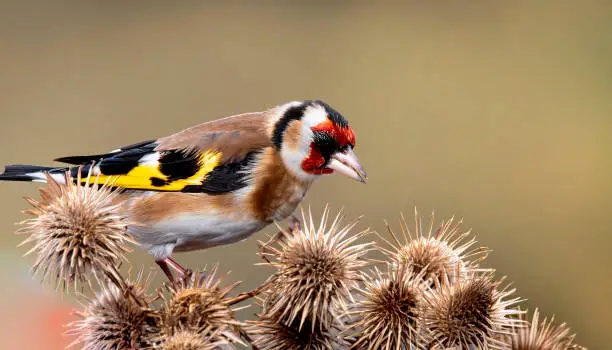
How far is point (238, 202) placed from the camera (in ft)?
6.01

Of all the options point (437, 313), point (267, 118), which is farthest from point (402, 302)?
point (267, 118)

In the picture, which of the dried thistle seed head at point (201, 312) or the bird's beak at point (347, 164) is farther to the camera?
the bird's beak at point (347, 164)

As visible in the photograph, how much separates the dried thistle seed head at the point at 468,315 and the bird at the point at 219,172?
13.3 inches

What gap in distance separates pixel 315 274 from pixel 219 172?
42cm

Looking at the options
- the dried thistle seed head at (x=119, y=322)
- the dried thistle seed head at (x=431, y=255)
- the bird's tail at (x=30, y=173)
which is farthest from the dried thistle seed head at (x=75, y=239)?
the dried thistle seed head at (x=431, y=255)

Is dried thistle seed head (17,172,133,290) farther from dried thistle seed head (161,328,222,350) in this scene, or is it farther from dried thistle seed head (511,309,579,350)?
Result: dried thistle seed head (511,309,579,350)

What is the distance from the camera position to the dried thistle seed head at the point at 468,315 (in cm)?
163

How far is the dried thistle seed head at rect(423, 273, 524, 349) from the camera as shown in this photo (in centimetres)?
163

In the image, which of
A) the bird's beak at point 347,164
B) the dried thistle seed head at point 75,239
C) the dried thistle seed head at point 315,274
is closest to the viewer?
the dried thistle seed head at point 75,239

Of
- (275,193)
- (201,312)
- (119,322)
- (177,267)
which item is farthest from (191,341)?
(275,193)

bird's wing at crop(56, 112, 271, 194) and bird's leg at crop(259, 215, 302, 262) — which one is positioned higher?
bird's wing at crop(56, 112, 271, 194)

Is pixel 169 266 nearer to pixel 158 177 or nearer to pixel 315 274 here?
pixel 158 177

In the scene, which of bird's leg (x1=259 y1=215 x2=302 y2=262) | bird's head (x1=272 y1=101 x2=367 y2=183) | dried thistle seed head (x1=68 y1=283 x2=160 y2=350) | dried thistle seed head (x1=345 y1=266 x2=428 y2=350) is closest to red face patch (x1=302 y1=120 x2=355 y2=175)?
bird's head (x1=272 y1=101 x2=367 y2=183)

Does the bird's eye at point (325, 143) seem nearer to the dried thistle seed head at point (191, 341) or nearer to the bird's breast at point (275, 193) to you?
the bird's breast at point (275, 193)
